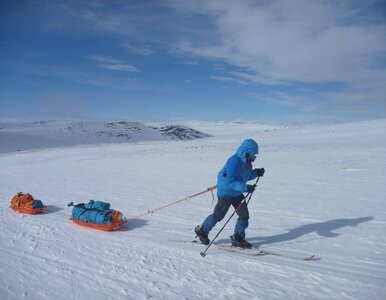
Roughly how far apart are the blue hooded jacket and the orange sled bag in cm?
500

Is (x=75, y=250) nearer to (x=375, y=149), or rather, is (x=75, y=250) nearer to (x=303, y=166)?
(x=303, y=166)

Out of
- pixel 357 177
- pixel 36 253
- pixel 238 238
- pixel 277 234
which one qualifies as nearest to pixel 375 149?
pixel 357 177

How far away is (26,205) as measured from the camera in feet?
28.0

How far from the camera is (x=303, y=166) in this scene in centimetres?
1683

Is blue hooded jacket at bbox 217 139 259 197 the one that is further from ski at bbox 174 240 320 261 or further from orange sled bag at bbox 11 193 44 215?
orange sled bag at bbox 11 193 44 215

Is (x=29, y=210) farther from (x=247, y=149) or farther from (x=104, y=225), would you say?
(x=247, y=149)

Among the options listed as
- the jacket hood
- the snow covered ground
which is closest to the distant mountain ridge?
the snow covered ground

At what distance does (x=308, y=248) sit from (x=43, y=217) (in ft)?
20.4

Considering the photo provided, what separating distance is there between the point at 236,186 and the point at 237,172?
30cm

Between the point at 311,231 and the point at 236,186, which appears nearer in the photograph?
the point at 236,186

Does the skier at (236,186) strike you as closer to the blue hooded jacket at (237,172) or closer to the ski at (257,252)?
the blue hooded jacket at (237,172)

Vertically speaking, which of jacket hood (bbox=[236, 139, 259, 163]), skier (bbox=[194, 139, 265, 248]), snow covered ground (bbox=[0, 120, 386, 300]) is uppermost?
jacket hood (bbox=[236, 139, 259, 163])

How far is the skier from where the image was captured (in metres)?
6.11

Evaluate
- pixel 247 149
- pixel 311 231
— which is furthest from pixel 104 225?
pixel 311 231
